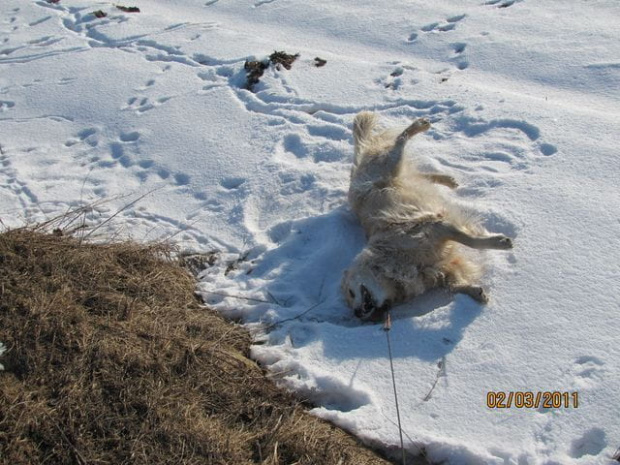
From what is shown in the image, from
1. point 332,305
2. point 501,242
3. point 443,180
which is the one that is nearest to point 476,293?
point 501,242

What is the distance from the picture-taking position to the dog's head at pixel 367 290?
13.2 ft

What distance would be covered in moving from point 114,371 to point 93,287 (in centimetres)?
81

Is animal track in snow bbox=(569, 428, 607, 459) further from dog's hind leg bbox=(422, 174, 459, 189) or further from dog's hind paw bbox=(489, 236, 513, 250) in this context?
dog's hind leg bbox=(422, 174, 459, 189)

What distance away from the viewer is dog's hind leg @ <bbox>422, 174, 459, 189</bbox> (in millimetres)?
4852

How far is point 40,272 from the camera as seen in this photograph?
3898mm

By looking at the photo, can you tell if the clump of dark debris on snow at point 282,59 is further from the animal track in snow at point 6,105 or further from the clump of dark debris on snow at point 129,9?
the animal track in snow at point 6,105

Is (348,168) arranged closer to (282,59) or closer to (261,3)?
(282,59)

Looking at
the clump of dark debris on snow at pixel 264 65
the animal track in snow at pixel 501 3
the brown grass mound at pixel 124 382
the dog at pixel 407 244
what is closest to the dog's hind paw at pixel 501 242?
the dog at pixel 407 244

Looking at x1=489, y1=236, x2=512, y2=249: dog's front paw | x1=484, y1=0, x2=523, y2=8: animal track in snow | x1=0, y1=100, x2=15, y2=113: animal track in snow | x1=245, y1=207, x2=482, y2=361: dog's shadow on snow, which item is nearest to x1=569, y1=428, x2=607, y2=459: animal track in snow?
x1=245, y1=207, x2=482, y2=361: dog's shadow on snow

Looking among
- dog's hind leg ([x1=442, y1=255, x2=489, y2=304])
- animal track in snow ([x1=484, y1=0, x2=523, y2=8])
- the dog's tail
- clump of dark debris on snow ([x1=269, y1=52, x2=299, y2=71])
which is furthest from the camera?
animal track in snow ([x1=484, y1=0, x2=523, y2=8])

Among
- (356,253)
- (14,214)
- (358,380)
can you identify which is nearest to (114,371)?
(358,380)

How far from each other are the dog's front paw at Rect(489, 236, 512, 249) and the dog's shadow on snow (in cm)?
43

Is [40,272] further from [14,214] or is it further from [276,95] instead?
[276,95]
